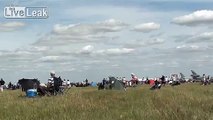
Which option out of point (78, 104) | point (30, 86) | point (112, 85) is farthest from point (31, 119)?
point (112, 85)

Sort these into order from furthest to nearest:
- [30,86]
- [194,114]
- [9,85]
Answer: [9,85] → [30,86] → [194,114]

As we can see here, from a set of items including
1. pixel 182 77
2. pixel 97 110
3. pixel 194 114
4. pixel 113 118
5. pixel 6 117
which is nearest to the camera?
pixel 194 114

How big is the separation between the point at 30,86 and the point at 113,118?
21735 mm

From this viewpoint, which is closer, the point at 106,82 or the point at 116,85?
the point at 116,85

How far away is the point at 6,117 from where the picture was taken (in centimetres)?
1539

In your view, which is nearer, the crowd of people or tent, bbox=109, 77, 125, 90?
the crowd of people

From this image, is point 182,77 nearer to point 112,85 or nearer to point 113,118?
point 112,85

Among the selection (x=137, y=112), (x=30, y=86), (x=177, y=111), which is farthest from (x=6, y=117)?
(x=30, y=86)

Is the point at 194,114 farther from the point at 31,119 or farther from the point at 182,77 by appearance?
the point at 182,77

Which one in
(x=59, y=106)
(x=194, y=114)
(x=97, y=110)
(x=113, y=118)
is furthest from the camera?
(x=59, y=106)

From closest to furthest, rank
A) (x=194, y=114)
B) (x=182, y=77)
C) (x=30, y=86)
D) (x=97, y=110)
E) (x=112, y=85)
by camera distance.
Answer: (x=194, y=114)
(x=97, y=110)
(x=30, y=86)
(x=112, y=85)
(x=182, y=77)

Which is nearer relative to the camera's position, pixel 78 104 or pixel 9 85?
pixel 78 104

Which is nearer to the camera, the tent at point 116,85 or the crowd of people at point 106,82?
the crowd of people at point 106,82

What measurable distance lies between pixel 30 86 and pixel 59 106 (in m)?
17.8
